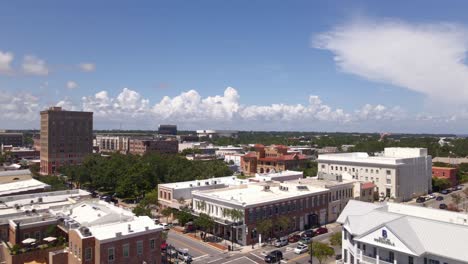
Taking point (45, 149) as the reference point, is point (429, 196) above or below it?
below

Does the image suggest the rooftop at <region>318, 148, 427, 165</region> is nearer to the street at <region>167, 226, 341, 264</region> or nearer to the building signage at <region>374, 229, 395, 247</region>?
the street at <region>167, 226, 341, 264</region>

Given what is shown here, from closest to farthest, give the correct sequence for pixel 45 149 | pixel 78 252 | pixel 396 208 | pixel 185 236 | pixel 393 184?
pixel 78 252
pixel 396 208
pixel 185 236
pixel 393 184
pixel 45 149

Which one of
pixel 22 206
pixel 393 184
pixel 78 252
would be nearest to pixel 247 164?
pixel 393 184

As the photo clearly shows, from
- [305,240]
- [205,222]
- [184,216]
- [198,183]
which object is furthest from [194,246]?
[198,183]

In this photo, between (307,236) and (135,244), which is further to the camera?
(307,236)

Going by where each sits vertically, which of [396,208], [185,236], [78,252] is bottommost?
[185,236]

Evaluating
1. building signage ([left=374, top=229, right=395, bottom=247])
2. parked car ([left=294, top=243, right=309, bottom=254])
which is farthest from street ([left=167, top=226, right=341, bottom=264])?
building signage ([left=374, top=229, right=395, bottom=247])

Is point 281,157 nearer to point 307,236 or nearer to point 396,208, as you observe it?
point 307,236
